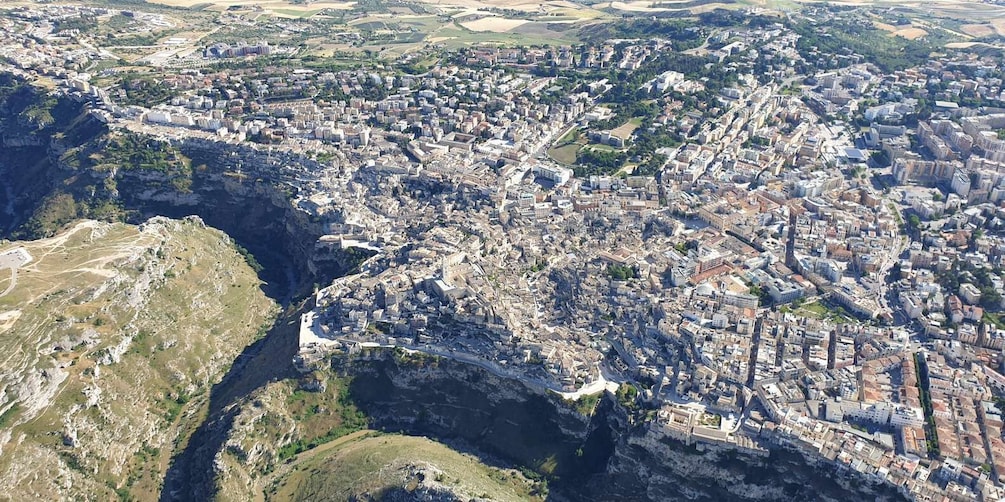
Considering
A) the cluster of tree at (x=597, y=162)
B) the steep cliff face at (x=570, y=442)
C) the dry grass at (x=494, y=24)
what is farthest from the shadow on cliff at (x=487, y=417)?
the dry grass at (x=494, y=24)

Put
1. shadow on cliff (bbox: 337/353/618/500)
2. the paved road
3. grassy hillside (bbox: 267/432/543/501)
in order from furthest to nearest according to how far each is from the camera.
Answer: the paved road
shadow on cliff (bbox: 337/353/618/500)
grassy hillside (bbox: 267/432/543/501)

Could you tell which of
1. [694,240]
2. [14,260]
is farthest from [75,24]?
[694,240]

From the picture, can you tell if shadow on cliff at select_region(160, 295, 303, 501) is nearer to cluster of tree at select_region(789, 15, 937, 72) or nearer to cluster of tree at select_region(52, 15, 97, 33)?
cluster of tree at select_region(789, 15, 937, 72)

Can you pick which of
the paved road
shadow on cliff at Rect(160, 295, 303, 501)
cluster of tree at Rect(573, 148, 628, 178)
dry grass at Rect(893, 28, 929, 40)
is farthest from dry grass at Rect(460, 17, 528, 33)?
the paved road

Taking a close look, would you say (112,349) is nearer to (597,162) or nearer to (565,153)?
(597,162)

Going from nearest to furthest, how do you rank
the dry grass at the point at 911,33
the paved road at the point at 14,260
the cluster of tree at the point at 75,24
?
the paved road at the point at 14,260, the cluster of tree at the point at 75,24, the dry grass at the point at 911,33

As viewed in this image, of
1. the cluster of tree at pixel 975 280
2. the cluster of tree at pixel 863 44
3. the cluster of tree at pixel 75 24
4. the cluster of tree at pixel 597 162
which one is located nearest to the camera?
the cluster of tree at pixel 975 280

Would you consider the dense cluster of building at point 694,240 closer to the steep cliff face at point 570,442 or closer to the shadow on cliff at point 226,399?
the steep cliff face at point 570,442

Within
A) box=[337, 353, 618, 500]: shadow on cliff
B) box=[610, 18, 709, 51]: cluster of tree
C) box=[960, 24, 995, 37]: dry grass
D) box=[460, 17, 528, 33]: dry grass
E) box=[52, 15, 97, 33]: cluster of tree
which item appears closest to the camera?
box=[337, 353, 618, 500]: shadow on cliff

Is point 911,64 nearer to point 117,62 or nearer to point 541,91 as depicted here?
point 541,91
